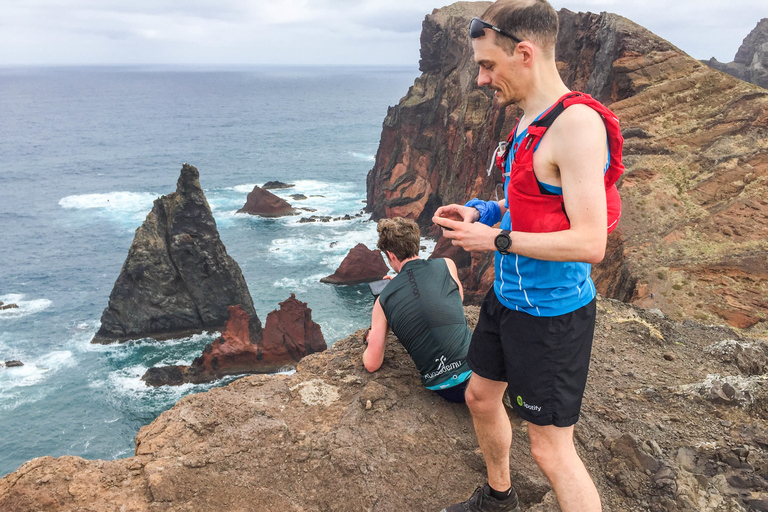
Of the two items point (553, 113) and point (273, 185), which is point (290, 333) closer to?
point (553, 113)

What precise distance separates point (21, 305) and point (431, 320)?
149ft

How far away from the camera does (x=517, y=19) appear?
8.89 feet

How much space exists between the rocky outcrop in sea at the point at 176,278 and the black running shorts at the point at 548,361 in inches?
1348

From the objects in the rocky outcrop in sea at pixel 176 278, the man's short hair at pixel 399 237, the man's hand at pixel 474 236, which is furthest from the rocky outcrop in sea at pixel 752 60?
the man's hand at pixel 474 236

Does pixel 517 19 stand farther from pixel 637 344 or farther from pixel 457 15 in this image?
pixel 457 15

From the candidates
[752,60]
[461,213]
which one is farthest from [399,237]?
[752,60]

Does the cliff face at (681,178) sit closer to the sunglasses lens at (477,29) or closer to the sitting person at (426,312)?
the sunglasses lens at (477,29)

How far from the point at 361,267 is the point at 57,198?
5240 cm

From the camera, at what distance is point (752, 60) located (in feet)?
292

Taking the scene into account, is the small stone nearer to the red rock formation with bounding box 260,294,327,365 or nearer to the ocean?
the ocean

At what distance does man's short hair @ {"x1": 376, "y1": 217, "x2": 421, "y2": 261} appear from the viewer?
5.01m

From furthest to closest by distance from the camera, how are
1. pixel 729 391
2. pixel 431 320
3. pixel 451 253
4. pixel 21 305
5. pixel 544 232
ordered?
1. pixel 21 305
2. pixel 451 253
3. pixel 729 391
4. pixel 431 320
5. pixel 544 232

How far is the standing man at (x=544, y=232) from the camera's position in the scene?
259cm

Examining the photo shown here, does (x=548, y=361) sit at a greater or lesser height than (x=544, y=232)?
lesser
